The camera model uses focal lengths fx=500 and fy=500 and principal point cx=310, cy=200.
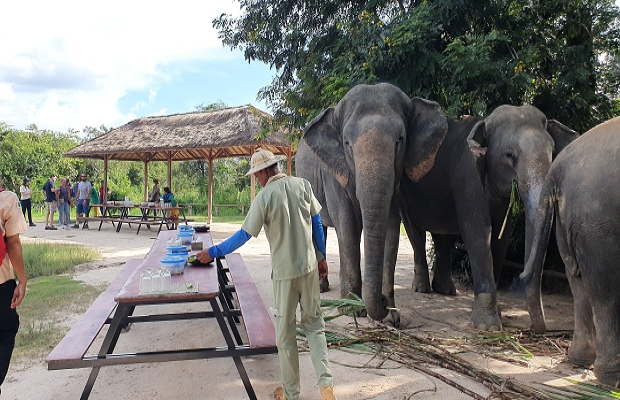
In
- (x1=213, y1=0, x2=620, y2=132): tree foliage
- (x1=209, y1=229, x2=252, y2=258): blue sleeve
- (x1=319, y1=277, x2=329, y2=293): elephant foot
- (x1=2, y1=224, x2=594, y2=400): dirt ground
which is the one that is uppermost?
(x1=213, y1=0, x2=620, y2=132): tree foliage

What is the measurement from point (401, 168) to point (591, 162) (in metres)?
1.99

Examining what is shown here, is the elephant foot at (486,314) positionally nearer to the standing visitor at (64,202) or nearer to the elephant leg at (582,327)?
the elephant leg at (582,327)

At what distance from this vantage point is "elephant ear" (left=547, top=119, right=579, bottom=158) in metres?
5.25

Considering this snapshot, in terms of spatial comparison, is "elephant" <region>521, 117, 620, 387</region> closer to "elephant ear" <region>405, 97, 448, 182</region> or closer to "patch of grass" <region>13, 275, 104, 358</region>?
"elephant ear" <region>405, 97, 448, 182</region>

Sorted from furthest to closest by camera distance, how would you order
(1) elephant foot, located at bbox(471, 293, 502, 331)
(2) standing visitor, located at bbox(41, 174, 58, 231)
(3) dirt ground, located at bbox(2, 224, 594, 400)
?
(2) standing visitor, located at bbox(41, 174, 58, 231) → (1) elephant foot, located at bbox(471, 293, 502, 331) → (3) dirt ground, located at bbox(2, 224, 594, 400)

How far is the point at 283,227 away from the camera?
344 cm

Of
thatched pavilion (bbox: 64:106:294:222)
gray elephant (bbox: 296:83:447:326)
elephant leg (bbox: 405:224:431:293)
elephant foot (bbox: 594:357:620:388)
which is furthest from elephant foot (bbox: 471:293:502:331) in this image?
thatched pavilion (bbox: 64:106:294:222)

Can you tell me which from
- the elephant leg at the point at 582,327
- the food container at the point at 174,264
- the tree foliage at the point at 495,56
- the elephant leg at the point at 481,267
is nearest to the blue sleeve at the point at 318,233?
the food container at the point at 174,264

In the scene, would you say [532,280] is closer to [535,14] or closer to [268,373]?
[268,373]

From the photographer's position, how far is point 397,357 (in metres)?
4.36

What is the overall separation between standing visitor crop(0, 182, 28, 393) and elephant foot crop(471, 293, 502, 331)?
4.21 meters

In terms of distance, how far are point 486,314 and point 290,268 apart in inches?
111

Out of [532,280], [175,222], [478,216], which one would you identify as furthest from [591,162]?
[175,222]

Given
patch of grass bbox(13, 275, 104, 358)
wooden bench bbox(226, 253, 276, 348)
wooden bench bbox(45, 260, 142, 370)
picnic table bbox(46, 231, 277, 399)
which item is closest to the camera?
wooden bench bbox(45, 260, 142, 370)
